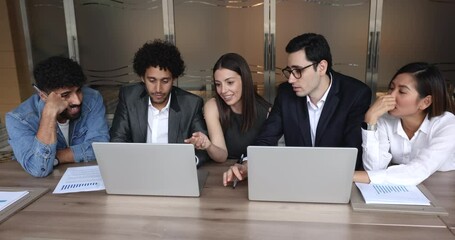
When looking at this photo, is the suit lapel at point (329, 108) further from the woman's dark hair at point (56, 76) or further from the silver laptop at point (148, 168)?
the woman's dark hair at point (56, 76)

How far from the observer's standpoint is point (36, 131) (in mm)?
1896

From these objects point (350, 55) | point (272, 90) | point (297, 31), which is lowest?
point (272, 90)

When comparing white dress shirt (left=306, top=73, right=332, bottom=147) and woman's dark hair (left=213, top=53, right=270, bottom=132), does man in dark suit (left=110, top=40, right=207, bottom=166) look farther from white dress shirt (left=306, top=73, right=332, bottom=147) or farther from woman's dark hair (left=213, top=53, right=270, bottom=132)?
white dress shirt (left=306, top=73, right=332, bottom=147)

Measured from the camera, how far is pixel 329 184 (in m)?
1.26

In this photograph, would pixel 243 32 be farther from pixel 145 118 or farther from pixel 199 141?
pixel 199 141

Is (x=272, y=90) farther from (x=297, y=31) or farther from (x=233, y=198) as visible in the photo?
(x=233, y=198)

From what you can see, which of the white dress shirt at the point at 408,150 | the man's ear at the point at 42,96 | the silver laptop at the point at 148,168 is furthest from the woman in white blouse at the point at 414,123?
the man's ear at the point at 42,96

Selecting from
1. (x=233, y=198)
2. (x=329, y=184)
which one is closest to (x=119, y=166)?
(x=233, y=198)

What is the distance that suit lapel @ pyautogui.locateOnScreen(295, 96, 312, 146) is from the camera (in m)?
1.97

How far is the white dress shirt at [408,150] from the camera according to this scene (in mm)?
1462

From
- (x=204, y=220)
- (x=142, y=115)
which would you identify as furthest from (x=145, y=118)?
(x=204, y=220)

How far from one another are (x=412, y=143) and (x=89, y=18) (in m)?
3.81

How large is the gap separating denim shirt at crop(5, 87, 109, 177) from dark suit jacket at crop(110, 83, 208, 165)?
0.10 metres

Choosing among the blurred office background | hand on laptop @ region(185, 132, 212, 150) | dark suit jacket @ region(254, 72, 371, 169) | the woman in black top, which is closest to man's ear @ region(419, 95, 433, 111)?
dark suit jacket @ region(254, 72, 371, 169)
